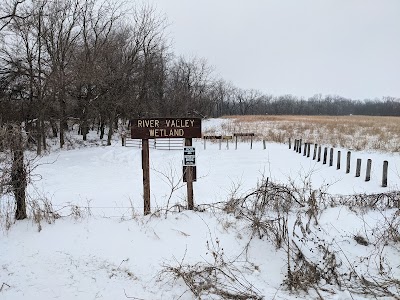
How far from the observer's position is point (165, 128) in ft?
19.6

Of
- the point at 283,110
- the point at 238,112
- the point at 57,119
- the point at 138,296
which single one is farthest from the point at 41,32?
the point at 283,110

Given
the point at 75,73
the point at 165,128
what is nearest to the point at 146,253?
the point at 165,128

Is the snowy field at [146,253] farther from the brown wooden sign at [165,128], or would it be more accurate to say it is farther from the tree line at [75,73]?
the tree line at [75,73]

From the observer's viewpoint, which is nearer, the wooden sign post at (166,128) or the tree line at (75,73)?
the wooden sign post at (166,128)

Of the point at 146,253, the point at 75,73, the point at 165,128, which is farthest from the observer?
the point at 75,73

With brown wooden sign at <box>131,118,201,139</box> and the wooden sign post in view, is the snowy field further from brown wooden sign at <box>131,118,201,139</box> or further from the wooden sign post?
brown wooden sign at <box>131,118,201,139</box>

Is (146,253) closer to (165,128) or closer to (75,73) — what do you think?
(165,128)

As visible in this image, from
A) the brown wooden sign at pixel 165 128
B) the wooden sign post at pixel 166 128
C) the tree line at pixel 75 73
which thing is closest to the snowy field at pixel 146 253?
the wooden sign post at pixel 166 128

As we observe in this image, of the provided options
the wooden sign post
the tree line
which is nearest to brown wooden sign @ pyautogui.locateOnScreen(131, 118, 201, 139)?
→ the wooden sign post

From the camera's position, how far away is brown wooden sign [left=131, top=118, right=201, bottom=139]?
A: 5980 mm

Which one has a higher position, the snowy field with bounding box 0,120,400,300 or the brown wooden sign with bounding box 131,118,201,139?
the brown wooden sign with bounding box 131,118,201,139

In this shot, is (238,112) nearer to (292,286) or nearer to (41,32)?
(41,32)

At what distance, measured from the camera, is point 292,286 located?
393cm

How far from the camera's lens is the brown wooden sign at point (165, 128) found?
5.98m
